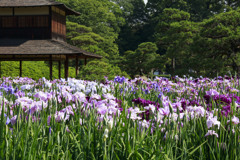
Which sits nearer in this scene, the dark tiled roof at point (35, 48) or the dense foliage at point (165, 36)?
the dark tiled roof at point (35, 48)

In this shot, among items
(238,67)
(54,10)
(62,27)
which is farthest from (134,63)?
(238,67)

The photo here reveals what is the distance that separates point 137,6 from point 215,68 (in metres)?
37.4

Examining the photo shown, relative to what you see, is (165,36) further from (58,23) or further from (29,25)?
(29,25)

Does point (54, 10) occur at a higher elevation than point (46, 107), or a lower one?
higher

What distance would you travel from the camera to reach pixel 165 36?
2739 centimetres

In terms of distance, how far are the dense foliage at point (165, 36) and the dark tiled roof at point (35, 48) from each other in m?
2.78

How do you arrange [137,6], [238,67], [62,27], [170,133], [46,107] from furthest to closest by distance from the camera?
[137,6] → [62,27] → [238,67] → [46,107] → [170,133]

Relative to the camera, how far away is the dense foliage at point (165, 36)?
17.9 metres

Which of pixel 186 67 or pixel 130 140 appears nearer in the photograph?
pixel 130 140

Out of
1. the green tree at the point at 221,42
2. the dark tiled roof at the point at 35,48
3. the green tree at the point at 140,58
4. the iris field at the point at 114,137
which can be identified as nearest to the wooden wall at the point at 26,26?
the dark tiled roof at the point at 35,48

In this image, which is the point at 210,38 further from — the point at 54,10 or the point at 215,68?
the point at 54,10

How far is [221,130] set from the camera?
2.53 metres

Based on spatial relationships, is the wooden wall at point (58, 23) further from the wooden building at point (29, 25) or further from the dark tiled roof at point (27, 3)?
the dark tiled roof at point (27, 3)

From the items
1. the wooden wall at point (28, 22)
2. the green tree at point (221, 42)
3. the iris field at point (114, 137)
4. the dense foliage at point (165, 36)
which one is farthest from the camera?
the wooden wall at point (28, 22)
